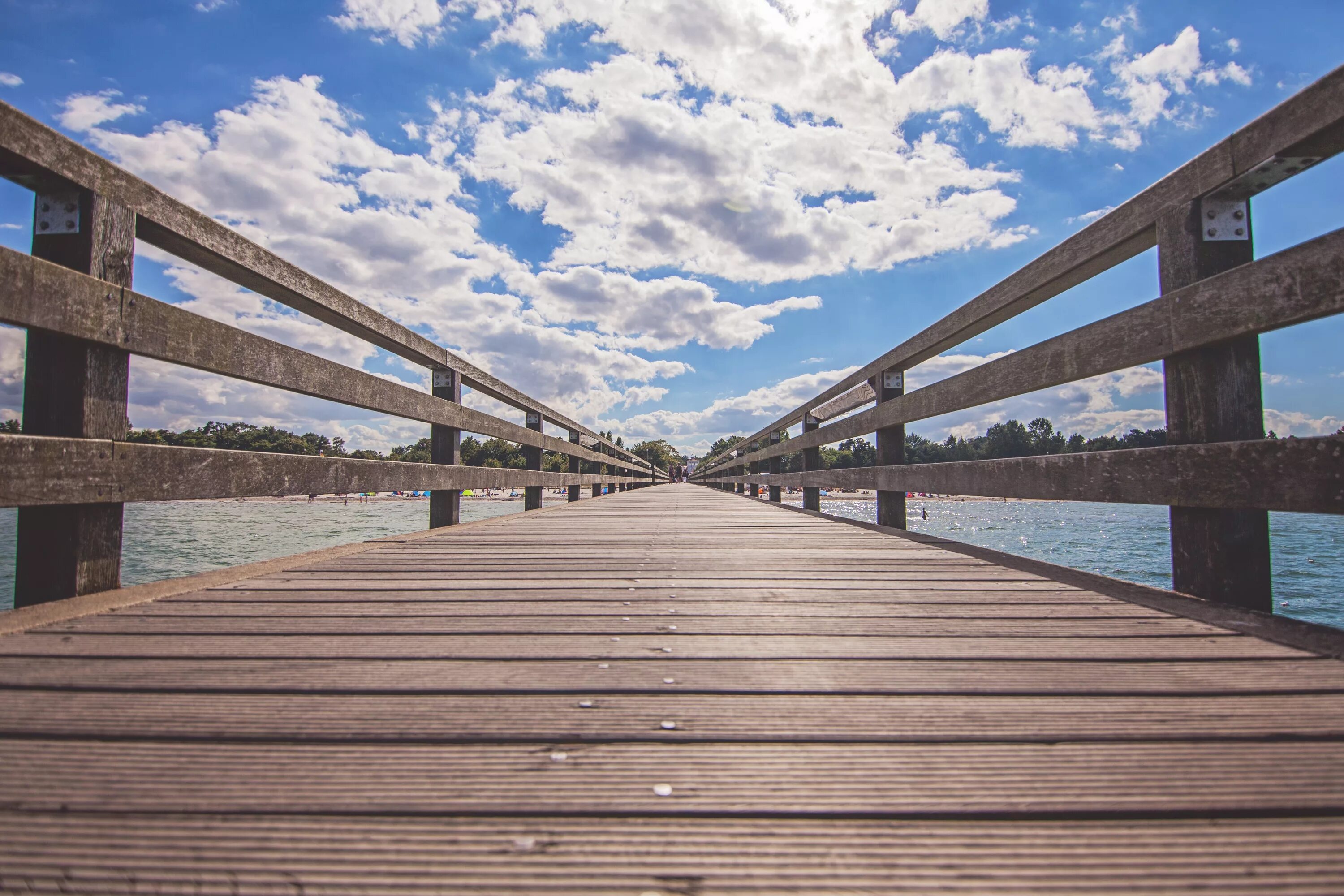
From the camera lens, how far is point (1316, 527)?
59.7 ft

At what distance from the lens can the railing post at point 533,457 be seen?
6.23 m

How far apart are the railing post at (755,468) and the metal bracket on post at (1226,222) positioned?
8.71m

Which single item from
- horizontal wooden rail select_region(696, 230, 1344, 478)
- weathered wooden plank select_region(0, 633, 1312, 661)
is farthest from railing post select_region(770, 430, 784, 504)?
weathered wooden plank select_region(0, 633, 1312, 661)

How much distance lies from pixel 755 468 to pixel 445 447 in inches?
385

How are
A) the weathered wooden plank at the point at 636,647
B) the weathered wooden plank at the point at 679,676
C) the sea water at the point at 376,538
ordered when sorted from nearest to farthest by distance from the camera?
the weathered wooden plank at the point at 679,676 → the weathered wooden plank at the point at 636,647 → the sea water at the point at 376,538

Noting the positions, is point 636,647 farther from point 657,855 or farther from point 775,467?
point 775,467

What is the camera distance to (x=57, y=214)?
5.34 feet

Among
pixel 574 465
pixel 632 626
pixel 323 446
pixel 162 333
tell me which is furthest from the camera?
pixel 323 446

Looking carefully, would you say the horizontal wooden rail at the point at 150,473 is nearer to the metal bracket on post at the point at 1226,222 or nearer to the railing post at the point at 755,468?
the metal bracket on post at the point at 1226,222

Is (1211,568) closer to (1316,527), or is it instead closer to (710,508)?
(710,508)

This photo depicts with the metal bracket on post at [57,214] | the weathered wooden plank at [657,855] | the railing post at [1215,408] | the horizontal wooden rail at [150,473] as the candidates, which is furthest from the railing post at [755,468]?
the weathered wooden plank at [657,855]

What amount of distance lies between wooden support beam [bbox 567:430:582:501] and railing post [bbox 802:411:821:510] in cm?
286

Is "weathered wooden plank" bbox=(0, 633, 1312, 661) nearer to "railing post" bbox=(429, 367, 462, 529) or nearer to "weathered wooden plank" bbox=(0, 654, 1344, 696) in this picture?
"weathered wooden plank" bbox=(0, 654, 1344, 696)

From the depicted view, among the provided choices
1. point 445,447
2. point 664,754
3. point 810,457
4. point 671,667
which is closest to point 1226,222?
point 671,667
